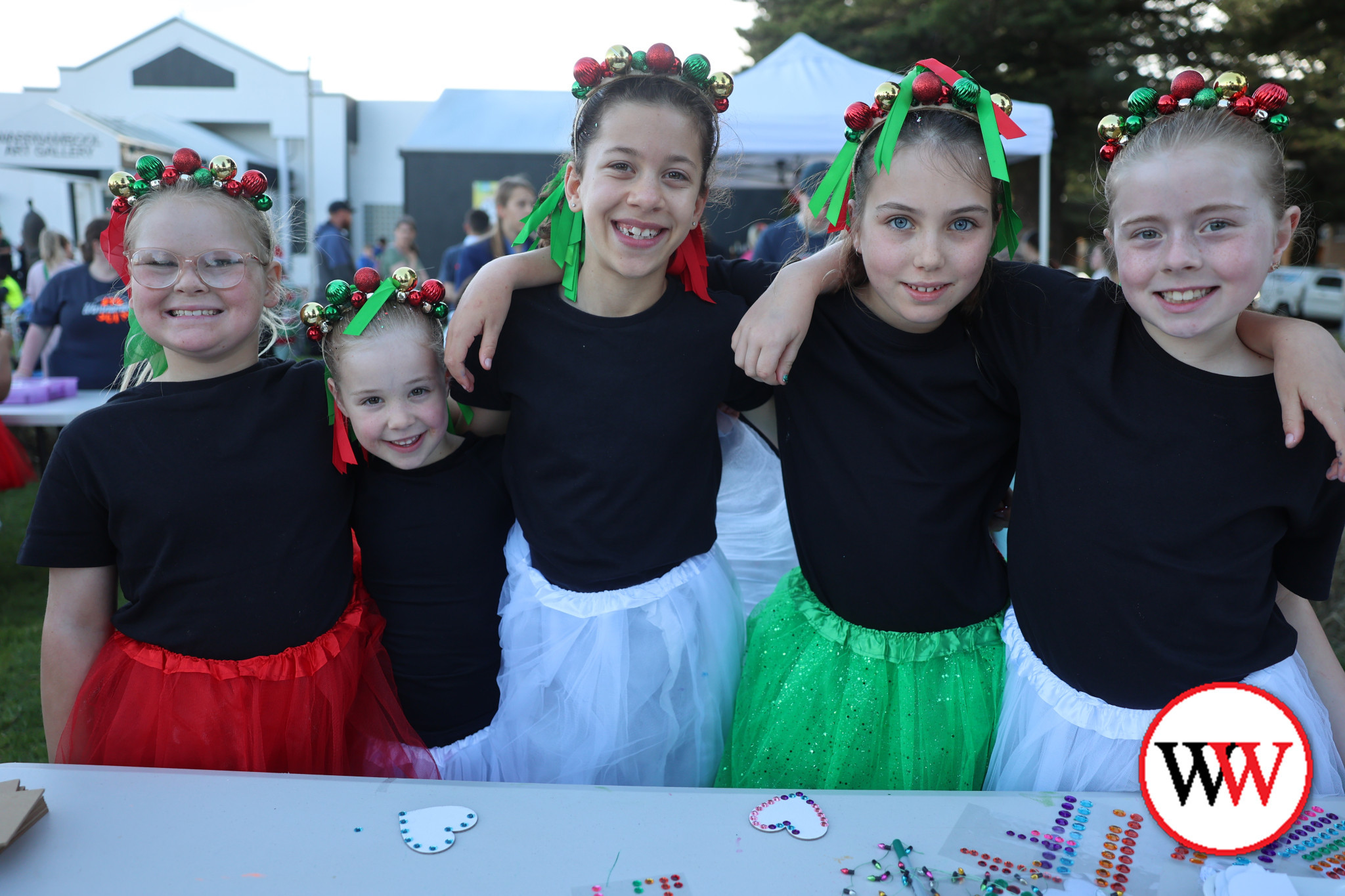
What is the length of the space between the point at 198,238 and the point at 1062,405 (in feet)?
5.18

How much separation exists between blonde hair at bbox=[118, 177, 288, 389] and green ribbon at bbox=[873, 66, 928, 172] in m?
1.17

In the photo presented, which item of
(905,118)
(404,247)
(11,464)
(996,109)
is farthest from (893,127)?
(404,247)

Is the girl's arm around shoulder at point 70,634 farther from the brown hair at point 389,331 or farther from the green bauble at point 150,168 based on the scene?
the green bauble at point 150,168

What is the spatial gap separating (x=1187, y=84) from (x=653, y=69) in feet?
3.08

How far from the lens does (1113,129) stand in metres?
1.54

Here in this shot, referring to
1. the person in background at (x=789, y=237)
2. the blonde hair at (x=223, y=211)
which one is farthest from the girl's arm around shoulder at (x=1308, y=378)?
the person in background at (x=789, y=237)

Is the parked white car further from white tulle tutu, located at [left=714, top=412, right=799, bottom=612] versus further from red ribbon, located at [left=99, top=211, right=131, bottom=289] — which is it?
red ribbon, located at [left=99, top=211, right=131, bottom=289]

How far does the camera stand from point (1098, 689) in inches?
59.4

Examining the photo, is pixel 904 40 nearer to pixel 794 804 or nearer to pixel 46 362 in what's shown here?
pixel 46 362

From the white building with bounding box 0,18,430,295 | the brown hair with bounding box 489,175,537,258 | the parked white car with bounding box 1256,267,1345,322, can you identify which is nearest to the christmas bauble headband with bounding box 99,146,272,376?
the brown hair with bounding box 489,175,537,258

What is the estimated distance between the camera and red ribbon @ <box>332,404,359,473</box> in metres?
1.65

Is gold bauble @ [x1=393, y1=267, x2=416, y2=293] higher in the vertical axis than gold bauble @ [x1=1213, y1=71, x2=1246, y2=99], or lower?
lower

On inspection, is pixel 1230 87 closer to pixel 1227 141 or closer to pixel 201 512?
pixel 1227 141

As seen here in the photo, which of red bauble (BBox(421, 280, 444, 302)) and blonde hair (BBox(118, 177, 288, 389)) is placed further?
red bauble (BBox(421, 280, 444, 302))
